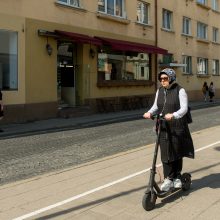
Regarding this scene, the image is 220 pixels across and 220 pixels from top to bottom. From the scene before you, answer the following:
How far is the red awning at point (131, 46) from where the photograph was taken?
22094 millimetres

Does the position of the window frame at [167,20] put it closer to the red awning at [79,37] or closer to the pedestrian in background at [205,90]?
the pedestrian in background at [205,90]

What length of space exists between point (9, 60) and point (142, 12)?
37.8 feet

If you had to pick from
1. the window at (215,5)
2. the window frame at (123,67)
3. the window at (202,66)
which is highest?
the window at (215,5)

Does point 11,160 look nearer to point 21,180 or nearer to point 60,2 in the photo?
point 21,180

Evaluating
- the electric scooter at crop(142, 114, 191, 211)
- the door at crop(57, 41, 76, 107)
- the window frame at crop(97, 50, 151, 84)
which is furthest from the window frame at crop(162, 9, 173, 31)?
the electric scooter at crop(142, 114, 191, 211)

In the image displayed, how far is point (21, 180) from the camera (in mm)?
7559

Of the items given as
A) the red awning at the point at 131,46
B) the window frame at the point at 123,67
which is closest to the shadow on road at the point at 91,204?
the red awning at the point at 131,46

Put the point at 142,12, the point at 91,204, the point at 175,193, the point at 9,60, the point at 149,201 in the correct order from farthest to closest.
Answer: the point at 142,12
the point at 9,60
the point at 175,193
the point at 91,204
the point at 149,201

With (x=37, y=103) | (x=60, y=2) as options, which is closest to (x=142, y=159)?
(x=37, y=103)

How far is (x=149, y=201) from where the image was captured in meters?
5.68

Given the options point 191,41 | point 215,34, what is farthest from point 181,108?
point 215,34

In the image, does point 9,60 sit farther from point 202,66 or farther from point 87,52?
point 202,66

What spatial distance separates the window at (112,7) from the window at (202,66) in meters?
12.4

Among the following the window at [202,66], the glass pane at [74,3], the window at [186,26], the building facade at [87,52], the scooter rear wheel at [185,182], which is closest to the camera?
the scooter rear wheel at [185,182]
